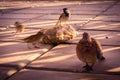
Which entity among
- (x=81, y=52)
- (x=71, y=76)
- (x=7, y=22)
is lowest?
(x=71, y=76)

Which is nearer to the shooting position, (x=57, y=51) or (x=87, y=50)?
(x=87, y=50)

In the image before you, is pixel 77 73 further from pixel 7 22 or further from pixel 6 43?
pixel 7 22

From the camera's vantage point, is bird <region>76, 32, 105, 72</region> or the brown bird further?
the brown bird

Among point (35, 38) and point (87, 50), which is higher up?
point (35, 38)

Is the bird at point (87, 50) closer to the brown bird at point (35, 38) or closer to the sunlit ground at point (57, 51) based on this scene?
the sunlit ground at point (57, 51)

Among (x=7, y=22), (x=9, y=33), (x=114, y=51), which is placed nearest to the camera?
(x=114, y=51)

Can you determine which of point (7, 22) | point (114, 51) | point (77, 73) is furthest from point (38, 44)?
point (7, 22)

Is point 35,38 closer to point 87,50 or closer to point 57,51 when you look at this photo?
point 57,51

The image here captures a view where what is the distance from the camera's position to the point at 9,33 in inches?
254

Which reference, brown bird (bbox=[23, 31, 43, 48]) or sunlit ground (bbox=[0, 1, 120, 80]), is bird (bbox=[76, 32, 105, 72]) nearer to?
sunlit ground (bbox=[0, 1, 120, 80])

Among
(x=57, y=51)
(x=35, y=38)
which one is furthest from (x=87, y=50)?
(x=35, y=38)

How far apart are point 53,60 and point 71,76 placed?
0.77m

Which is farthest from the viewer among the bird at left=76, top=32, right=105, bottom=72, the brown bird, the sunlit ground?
the brown bird

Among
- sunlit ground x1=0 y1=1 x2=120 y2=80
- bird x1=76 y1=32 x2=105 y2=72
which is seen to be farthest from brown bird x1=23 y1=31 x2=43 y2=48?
bird x1=76 y1=32 x2=105 y2=72
